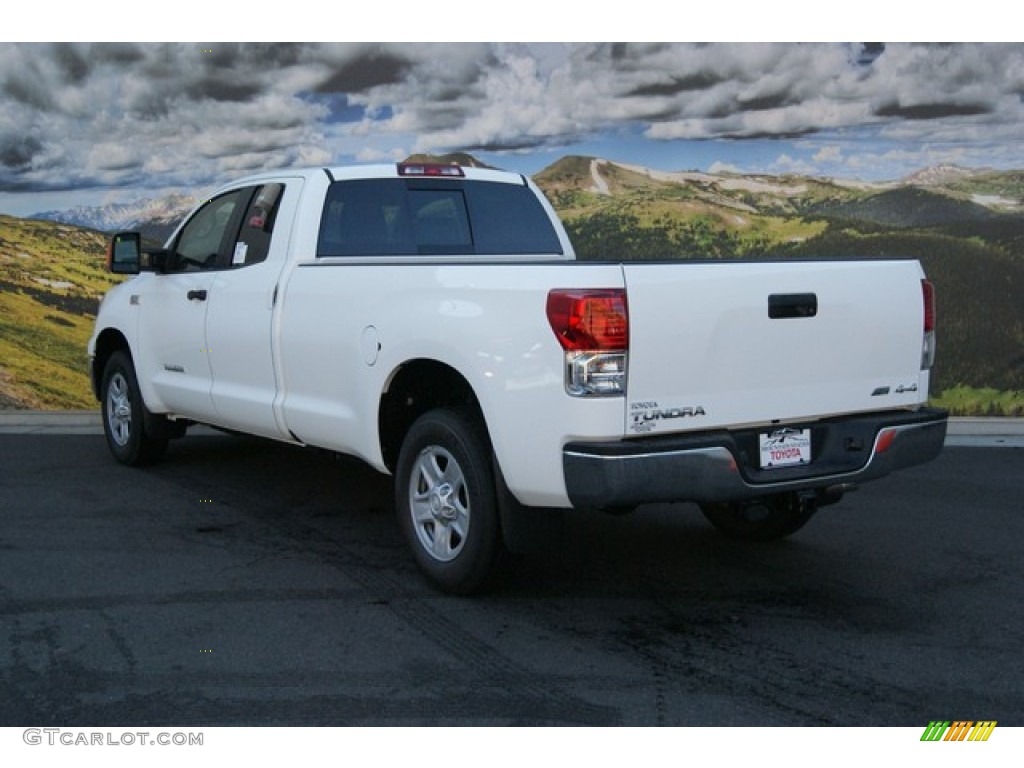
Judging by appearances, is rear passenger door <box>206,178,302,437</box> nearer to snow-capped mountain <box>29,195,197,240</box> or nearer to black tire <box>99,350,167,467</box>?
black tire <box>99,350,167,467</box>

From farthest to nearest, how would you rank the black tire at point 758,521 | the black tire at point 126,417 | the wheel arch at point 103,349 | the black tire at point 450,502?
the wheel arch at point 103,349
the black tire at point 126,417
the black tire at point 758,521
the black tire at point 450,502

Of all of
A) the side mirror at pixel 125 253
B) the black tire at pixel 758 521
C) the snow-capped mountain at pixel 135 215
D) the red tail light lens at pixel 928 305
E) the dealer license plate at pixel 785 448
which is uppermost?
the snow-capped mountain at pixel 135 215

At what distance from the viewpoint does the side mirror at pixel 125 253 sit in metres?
7.55

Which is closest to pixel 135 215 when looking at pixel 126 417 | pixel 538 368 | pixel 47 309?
pixel 47 309

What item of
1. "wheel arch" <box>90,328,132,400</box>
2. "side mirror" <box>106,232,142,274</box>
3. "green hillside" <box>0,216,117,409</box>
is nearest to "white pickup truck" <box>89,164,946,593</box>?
"side mirror" <box>106,232,142,274</box>

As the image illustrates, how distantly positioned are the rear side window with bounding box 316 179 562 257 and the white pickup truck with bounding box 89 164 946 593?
0.01m

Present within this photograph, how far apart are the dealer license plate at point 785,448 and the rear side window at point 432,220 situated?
250 cm

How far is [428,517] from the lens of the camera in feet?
17.7

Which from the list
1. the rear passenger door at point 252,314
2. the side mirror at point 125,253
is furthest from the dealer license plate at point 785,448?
the side mirror at point 125,253

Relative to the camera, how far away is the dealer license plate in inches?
190

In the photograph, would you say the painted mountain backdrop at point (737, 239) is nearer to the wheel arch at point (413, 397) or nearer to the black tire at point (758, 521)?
the black tire at point (758, 521)

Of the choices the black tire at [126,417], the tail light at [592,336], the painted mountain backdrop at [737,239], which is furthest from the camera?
the painted mountain backdrop at [737,239]

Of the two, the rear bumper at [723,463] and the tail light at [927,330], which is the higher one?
the tail light at [927,330]

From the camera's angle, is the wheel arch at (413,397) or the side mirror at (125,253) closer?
the wheel arch at (413,397)
